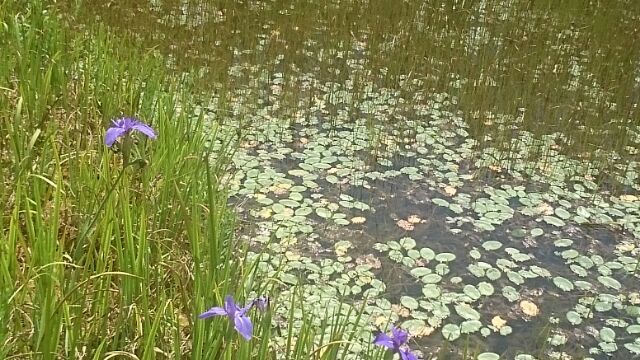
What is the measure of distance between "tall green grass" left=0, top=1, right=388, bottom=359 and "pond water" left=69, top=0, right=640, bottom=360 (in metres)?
0.28

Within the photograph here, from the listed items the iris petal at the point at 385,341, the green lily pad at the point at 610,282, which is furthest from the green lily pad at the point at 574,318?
the iris petal at the point at 385,341

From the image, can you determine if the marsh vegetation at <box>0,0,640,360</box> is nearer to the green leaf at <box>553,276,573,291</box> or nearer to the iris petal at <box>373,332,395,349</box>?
the green leaf at <box>553,276,573,291</box>

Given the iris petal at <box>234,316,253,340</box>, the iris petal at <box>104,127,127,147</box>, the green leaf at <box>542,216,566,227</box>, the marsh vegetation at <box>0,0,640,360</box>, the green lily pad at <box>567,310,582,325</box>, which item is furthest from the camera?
the green leaf at <box>542,216,566,227</box>

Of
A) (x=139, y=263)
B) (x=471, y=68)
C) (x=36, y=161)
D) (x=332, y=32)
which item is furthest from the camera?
(x=332, y=32)

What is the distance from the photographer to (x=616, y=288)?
268 cm

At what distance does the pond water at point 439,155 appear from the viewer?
8.23ft

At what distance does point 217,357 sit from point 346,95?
2.78 metres

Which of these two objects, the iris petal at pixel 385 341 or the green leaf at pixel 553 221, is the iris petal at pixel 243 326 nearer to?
the iris petal at pixel 385 341

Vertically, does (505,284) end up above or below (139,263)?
below

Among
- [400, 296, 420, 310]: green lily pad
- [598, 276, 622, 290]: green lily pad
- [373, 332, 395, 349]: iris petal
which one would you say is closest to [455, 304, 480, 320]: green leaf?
[400, 296, 420, 310]: green lily pad

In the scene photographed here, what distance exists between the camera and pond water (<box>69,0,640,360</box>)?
2.51m

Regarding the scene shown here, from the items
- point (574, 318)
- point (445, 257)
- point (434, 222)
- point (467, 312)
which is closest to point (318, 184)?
point (434, 222)

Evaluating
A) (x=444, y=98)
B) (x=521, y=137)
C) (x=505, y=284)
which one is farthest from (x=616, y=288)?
(x=444, y=98)

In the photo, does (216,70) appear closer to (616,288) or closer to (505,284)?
(505,284)
